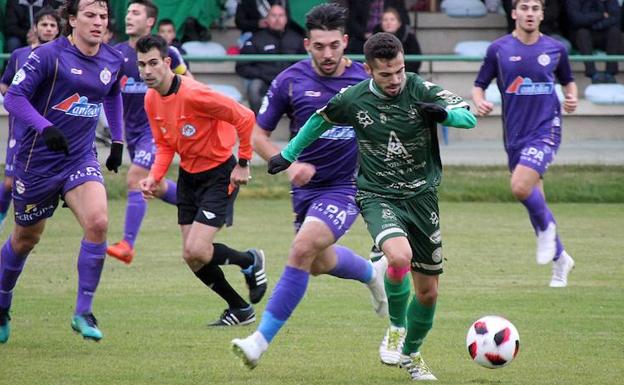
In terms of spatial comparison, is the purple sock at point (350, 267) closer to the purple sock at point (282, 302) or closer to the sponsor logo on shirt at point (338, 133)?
the sponsor logo on shirt at point (338, 133)

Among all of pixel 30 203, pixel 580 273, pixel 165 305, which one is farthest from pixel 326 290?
pixel 30 203

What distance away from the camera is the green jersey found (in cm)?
716

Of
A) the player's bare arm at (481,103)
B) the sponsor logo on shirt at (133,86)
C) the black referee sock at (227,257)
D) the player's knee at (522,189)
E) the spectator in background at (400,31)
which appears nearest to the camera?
the black referee sock at (227,257)

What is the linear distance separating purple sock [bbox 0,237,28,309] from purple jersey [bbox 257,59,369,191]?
5.73ft

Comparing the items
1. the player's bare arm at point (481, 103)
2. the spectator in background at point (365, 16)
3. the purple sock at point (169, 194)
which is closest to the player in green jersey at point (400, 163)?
the player's bare arm at point (481, 103)

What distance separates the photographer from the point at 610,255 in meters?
12.1

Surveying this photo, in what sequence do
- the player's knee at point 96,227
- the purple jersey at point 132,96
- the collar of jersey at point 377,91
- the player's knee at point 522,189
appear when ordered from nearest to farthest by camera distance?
the collar of jersey at point 377,91 < the player's knee at point 96,227 < the player's knee at point 522,189 < the purple jersey at point 132,96

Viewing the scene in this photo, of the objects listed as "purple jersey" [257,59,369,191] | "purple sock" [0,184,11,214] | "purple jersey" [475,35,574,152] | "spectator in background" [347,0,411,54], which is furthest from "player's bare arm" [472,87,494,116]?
"spectator in background" [347,0,411,54]

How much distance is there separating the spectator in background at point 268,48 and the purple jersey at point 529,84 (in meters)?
5.02

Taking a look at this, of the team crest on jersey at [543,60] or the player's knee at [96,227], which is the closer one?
the player's knee at [96,227]

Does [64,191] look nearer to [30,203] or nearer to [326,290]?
[30,203]

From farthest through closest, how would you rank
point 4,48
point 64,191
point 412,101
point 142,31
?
point 4,48
point 142,31
point 64,191
point 412,101

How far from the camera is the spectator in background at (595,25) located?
1828 cm

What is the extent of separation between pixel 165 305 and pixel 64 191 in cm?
175
